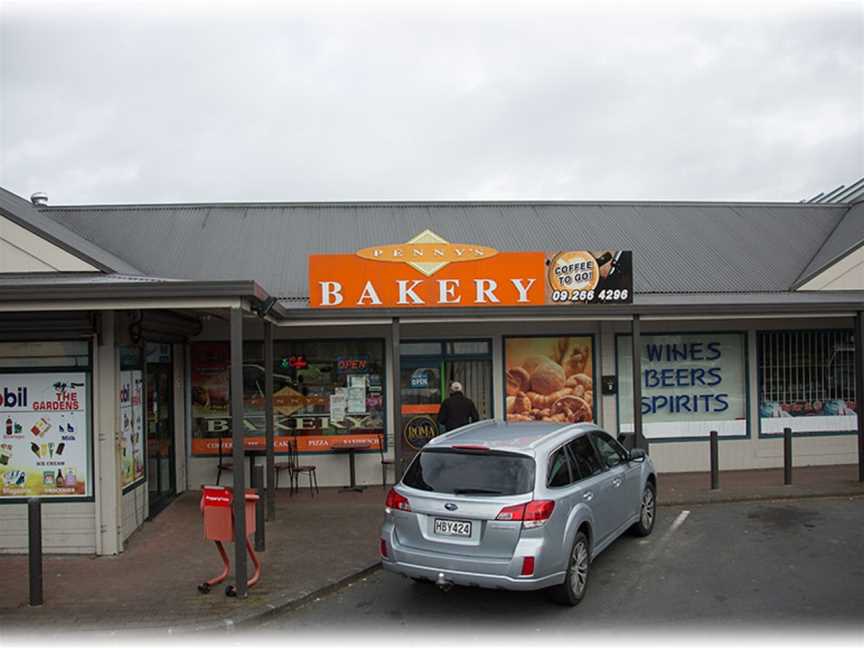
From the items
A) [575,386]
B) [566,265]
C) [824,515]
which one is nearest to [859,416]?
[824,515]

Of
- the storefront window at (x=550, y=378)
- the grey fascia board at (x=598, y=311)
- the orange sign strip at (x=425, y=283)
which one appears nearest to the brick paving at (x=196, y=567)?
the storefront window at (x=550, y=378)

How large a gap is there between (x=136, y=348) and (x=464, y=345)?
5584mm

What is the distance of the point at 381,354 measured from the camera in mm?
13117

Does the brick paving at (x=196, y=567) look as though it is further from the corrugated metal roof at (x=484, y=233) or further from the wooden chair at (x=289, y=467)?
the corrugated metal roof at (x=484, y=233)

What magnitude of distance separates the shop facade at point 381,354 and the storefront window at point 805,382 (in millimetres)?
37

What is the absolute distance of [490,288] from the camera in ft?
37.1

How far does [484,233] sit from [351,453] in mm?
5734

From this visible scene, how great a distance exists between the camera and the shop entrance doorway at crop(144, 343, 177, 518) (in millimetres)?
10633

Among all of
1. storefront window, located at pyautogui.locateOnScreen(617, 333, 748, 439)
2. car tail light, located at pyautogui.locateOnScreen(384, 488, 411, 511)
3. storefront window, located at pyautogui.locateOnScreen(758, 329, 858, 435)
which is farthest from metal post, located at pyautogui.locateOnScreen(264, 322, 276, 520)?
storefront window, located at pyautogui.locateOnScreen(758, 329, 858, 435)

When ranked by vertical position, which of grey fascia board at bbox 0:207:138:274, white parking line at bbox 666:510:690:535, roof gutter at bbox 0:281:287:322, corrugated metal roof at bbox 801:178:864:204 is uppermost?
corrugated metal roof at bbox 801:178:864:204

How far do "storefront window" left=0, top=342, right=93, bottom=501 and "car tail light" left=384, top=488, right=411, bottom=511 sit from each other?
3.97 meters

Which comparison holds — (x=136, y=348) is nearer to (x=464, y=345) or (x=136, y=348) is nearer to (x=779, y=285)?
(x=464, y=345)

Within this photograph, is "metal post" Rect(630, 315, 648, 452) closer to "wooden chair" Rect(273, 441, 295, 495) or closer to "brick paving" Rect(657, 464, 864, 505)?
"brick paving" Rect(657, 464, 864, 505)

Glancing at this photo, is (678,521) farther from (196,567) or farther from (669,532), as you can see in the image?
(196,567)
